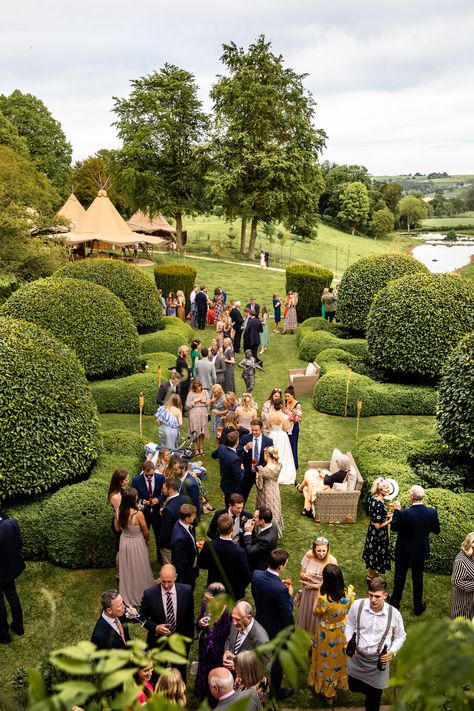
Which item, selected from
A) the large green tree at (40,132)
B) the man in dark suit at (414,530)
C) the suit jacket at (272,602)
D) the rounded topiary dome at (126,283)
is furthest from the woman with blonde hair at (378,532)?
the large green tree at (40,132)

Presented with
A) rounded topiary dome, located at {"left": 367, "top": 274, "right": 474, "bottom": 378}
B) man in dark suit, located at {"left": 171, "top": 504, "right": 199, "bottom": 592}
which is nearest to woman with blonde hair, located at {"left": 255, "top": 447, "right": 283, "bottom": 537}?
man in dark suit, located at {"left": 171, "top": 504, "right": 199, "bottom": 592}

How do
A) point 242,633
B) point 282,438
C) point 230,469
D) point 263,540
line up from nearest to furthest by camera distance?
point 242,633
point 263,540
point 230,469
point 282,438

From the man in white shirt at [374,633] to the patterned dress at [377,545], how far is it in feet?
7.26

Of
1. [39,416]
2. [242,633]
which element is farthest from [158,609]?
[39,416]

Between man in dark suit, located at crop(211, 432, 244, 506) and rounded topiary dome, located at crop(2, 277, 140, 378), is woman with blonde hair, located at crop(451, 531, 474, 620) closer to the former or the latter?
man in dark suit, located at crop(211, 432, 244, 506)

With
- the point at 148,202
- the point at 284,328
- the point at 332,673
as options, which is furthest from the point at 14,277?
the point at 148,202

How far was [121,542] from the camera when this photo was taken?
7637mm

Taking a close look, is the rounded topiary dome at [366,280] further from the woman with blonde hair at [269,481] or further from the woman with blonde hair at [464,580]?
the woman with blonde hair at [464,580]

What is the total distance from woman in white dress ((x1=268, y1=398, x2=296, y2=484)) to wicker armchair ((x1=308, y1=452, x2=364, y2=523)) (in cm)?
127

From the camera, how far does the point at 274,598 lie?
19.0 ft

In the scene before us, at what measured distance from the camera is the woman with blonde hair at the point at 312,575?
6.41 meters

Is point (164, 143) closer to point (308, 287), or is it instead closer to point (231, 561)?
point (308, 287)

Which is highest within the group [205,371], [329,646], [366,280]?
[366,280]

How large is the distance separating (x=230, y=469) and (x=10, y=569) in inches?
128
